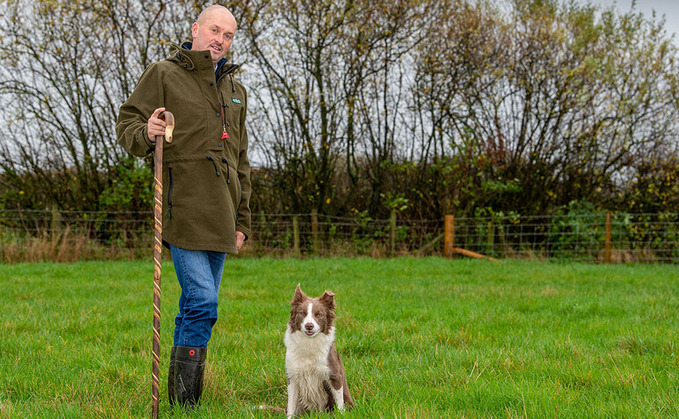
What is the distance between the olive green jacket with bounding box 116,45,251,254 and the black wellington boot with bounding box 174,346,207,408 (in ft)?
2.05

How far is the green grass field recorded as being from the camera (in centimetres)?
352

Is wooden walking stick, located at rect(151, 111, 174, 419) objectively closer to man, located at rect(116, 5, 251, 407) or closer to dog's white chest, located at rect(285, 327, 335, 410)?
man, located at rect(116, 5, 251, 407)

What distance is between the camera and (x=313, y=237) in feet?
50.4

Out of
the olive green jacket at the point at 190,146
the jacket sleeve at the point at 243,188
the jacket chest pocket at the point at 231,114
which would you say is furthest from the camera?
the jacket sleeve at the point at 243,188

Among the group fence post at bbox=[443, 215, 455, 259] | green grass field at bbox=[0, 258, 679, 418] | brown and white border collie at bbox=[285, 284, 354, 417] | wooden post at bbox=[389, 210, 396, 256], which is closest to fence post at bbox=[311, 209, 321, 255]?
wooden post at bbox=[389, 210, 396, 256]

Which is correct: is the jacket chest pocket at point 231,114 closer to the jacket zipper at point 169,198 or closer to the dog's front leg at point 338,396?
the jacket zipper at point 169,198

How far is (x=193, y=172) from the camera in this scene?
3.44m

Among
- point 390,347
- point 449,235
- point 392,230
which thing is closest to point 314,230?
point 392,230

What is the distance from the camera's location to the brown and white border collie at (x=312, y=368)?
3469mm

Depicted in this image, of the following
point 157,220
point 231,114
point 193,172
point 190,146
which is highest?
point 231,114

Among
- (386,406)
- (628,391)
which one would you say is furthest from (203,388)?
(628,391)

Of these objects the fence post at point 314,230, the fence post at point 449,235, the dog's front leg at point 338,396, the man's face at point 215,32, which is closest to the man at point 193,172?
the man's face at point 215,32

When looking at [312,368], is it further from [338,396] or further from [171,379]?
[171,379]

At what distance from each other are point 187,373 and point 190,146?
52.4 inches
